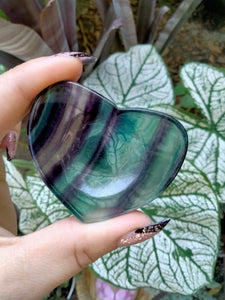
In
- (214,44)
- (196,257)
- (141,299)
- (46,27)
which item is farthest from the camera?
(214,44)

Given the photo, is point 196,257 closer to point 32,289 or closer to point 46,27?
point 32,289

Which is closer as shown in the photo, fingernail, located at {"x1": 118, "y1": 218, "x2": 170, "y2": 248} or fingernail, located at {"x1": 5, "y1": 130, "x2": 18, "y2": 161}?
fingernail, located at {"x1": 118, "y1": 218, "x2": 170, "y2": 248}

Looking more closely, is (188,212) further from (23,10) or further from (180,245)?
(23,10)

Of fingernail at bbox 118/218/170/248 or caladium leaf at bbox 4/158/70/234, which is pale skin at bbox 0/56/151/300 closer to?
fingernail at bbox 118/218/170/248

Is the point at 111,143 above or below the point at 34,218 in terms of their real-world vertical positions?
above

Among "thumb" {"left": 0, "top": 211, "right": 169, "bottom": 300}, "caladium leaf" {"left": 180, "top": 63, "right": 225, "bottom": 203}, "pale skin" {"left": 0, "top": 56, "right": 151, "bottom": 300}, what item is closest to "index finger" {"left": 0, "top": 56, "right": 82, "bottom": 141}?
"pale skin" {"left": 0, "top": 56, "right": 151, "bottom": 300}

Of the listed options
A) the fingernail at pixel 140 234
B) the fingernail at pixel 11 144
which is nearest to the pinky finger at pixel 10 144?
the fingernail at pixel 11 144

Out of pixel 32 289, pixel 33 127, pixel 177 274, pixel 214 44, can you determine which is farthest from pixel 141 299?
pixel 214 44

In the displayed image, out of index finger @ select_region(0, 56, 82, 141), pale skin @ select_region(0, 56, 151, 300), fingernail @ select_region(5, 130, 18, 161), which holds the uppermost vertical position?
index finger @ select_region(0, 56, 82, 141)
